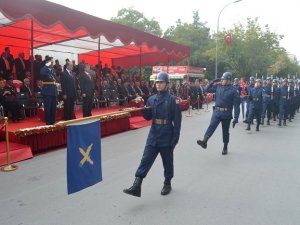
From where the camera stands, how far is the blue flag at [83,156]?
4051mm

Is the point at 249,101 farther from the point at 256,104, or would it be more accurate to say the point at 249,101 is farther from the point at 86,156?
the point at 86,156

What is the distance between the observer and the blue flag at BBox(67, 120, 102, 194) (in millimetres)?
4051

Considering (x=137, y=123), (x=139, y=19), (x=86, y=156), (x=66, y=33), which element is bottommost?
(x=137, y=123)

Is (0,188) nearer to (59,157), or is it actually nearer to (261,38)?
(59,157)

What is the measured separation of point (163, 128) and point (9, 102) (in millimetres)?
6283

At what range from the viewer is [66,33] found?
1167cm

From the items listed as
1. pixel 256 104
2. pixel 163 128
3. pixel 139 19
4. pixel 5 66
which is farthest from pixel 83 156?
pixel 139 19

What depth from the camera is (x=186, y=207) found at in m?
4.39

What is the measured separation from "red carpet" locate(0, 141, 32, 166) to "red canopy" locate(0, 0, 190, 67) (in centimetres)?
288

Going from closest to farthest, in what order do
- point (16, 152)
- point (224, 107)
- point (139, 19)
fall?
point (16, 152), point (224, 107), point (139, 19)

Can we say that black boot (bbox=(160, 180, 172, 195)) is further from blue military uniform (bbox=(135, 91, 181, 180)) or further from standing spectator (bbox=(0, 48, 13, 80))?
standing spectator (bbox=(0, 48, 13, 80))

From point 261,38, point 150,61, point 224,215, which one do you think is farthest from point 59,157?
point 261,38

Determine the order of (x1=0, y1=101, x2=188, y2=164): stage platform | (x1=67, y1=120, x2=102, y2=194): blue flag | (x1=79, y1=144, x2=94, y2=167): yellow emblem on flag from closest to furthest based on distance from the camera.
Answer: (x1=67, y1=120, x2=102, y2=194): blue flag < (x1=79, y1=144, x2=94, y2=167): yellow emblem on flag < (x1=0, y1=101, x2=188, y2=164): stage platform

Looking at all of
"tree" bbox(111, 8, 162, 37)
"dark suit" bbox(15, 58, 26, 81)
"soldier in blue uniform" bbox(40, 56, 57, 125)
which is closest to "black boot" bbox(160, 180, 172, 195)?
"soldier in blue uniform" bbox(40, 56, 57, 125)
